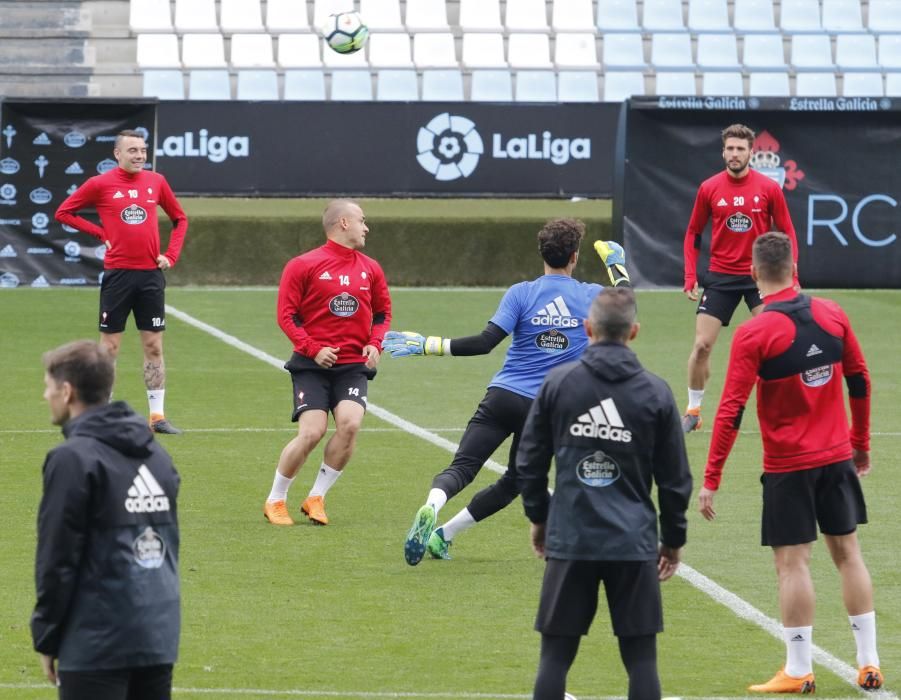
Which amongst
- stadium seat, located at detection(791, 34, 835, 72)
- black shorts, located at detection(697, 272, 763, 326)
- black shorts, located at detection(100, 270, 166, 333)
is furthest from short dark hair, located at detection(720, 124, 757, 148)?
stadium seat, located at detection(791, 34, 835, 72)

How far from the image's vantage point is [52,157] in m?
23.5

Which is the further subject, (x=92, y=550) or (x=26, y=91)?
(x=26, y=91)

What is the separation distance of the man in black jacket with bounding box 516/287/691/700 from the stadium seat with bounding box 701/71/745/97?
26400 mm

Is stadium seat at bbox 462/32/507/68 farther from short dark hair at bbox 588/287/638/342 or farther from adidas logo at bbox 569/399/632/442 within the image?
adidas logo at bbox 569/399/632/442

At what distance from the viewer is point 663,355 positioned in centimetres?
1800

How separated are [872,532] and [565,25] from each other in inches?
955

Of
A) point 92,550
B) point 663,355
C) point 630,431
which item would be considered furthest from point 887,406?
point 92,550

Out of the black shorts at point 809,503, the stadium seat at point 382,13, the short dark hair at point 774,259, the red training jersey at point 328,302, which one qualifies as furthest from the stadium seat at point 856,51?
the black shorts at point 809,503

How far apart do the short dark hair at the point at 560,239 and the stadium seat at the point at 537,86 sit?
23.0 meters

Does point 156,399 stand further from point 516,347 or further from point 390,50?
point 390,50

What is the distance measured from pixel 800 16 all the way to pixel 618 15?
3.60 m

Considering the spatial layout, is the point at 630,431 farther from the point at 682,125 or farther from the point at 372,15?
the point at 372,15

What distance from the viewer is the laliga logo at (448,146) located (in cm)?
2636

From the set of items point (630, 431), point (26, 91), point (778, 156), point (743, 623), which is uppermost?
point (26, 91)
